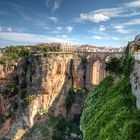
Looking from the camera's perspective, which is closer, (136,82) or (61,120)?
(136,82)

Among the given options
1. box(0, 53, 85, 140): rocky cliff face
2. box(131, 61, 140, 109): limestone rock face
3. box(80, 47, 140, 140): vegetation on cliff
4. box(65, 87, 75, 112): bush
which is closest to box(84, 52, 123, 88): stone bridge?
box(0, 53, 85, 140): rocky cliff face

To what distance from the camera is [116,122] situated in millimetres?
19906

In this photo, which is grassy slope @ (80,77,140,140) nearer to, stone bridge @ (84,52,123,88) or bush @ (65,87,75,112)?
bush @ (65,87,75,112)

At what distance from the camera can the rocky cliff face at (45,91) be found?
55594 millimetres

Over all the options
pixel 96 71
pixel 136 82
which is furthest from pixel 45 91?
pixel 136 82

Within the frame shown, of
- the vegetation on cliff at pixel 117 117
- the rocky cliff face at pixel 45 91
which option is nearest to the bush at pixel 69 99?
the rocky cliff face at pixel 45 91

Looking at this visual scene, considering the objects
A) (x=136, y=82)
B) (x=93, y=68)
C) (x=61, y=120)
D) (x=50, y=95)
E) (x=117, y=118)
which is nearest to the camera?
(x=117, y=118)

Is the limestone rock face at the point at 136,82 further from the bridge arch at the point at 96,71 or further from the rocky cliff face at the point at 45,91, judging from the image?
the bridge arch at the point at 96,71

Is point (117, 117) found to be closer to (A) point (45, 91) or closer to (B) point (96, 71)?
(A) point (45, 91)

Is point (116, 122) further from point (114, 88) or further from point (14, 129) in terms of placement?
point (14, 129)

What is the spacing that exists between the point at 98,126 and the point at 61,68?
36.3 metres

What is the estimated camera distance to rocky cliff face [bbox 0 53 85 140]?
55594 mm

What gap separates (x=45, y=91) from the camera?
57.2 metres

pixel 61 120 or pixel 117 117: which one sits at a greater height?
pixel 117 117
